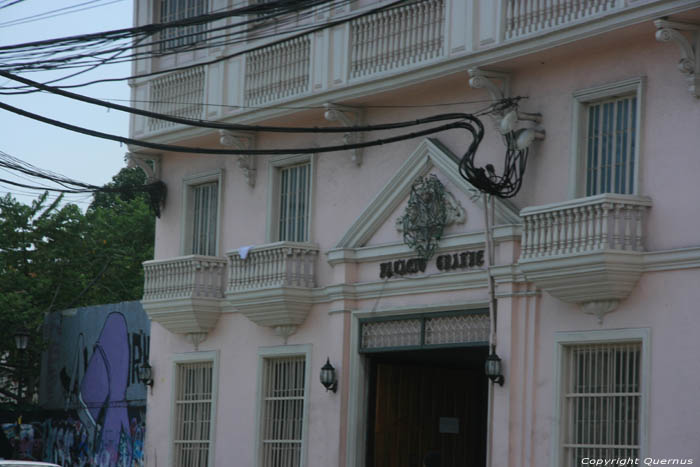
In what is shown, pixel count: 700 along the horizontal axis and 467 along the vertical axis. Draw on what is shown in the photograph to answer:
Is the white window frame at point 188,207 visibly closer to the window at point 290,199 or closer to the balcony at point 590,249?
the window at point 290,199

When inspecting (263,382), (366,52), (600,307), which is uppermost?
(366,52)

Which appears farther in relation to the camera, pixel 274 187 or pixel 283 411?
pixel 274 187

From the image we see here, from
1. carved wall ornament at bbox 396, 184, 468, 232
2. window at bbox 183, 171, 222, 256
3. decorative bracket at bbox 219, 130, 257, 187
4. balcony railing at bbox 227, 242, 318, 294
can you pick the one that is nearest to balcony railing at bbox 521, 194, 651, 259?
carved wall ornament at bbox 396, 184, 468, 232

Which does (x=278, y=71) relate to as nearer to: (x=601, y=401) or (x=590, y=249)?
(x=590, y=249)

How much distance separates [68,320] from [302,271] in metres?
10.1

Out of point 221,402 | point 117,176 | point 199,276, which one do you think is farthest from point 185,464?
point 117,176

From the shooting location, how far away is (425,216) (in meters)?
19.2

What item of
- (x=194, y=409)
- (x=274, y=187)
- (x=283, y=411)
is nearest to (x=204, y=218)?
(x=274, y=187)

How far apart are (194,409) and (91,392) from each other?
16.4 ft

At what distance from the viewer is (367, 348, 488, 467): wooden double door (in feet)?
66.9

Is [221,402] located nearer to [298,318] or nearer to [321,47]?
[298,318]

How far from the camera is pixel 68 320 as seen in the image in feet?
97.1

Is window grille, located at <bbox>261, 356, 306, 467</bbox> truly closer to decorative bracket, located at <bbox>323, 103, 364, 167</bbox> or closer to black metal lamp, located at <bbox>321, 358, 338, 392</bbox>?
black metal lamp, located at <bbox>321, 358, 338, 392</bbox>

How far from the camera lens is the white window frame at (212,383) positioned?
905 inches
